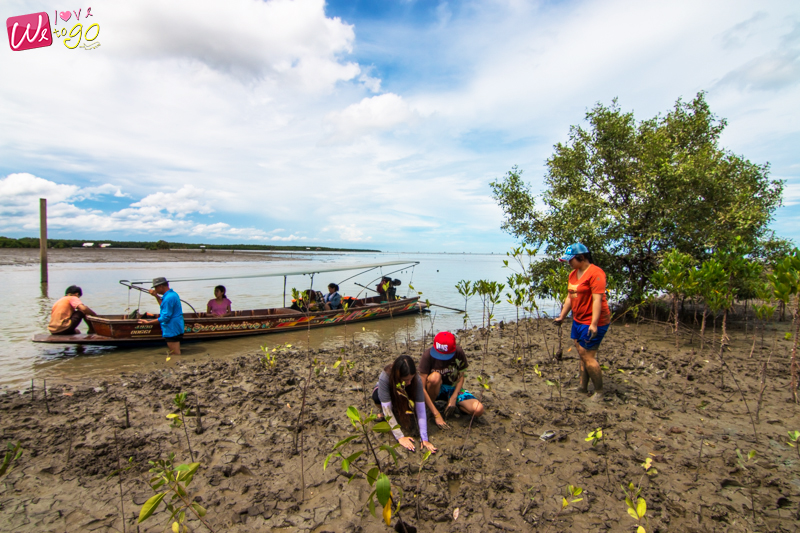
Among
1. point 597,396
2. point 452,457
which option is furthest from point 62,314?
point 597,396

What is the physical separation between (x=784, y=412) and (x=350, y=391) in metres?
5.63

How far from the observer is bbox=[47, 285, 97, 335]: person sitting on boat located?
27.0 feet

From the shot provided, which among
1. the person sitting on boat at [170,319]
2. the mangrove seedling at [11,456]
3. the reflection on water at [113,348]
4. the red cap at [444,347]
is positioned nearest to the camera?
the mangrove seedling at [11,456]

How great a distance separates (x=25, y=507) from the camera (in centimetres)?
301

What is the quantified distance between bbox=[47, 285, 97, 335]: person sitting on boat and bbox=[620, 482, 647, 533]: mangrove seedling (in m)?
10.8

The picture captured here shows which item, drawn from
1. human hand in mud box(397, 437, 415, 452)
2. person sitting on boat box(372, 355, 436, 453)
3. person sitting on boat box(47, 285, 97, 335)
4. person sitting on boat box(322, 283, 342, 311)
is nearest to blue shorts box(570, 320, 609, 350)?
person sitting on boat box(372, 355, 436, 453)

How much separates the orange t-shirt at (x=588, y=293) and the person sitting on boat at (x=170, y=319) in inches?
316

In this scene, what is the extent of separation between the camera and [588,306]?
A: 4.80 metres

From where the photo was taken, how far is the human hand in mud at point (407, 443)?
145 inches

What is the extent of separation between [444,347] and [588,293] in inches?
87.0

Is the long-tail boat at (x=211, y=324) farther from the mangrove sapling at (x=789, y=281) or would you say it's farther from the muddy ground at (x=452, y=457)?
the mangrove sapling at (x=789, y=281)

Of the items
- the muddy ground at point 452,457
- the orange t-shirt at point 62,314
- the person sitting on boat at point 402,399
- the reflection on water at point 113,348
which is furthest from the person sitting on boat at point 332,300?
the person sitting on boat at point 402,399

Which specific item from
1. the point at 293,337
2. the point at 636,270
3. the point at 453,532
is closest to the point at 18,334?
the point at 293,337

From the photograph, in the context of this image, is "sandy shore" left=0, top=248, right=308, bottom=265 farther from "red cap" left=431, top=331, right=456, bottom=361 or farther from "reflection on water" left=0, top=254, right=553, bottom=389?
"red cap" left=431, top=331, right=456, bottom=361
